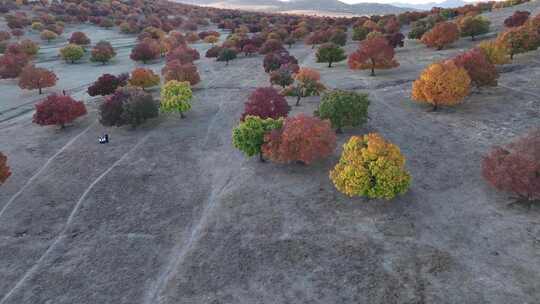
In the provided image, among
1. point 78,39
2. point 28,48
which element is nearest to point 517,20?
point 78,39

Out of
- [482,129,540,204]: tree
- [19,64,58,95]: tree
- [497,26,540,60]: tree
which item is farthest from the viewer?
[19,64,58,95]: tree

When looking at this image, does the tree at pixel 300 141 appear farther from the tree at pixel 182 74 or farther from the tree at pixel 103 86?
the tree at pixel 103 86

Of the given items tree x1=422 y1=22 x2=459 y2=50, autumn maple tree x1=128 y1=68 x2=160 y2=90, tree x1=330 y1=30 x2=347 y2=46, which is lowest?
autumn maple tree x1=128 y1=68 x2=160 y2=90

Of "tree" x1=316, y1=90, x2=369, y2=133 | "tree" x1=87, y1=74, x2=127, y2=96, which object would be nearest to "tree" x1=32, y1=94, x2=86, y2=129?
"tree" x1=87, y1=74, x2=127, y2=96

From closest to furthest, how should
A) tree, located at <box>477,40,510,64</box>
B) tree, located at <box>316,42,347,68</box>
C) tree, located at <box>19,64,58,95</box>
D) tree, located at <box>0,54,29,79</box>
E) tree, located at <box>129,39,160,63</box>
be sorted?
tree, located at <box>477,40,510,64</box>
tree, located at <box>19,64,58,95</box>
tree, located at <box>316,42,347,68</box>
tree, located at <box>0,54,29,79</box>
tree, located at <box>129,39,160,63</box>

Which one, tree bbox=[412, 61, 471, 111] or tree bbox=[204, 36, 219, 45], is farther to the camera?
tree bbox=[204, 36, 219, 45]

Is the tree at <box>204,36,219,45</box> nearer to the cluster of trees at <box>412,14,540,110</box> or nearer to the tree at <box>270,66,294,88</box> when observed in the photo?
the tree at <box>270,66,294,88</box>
